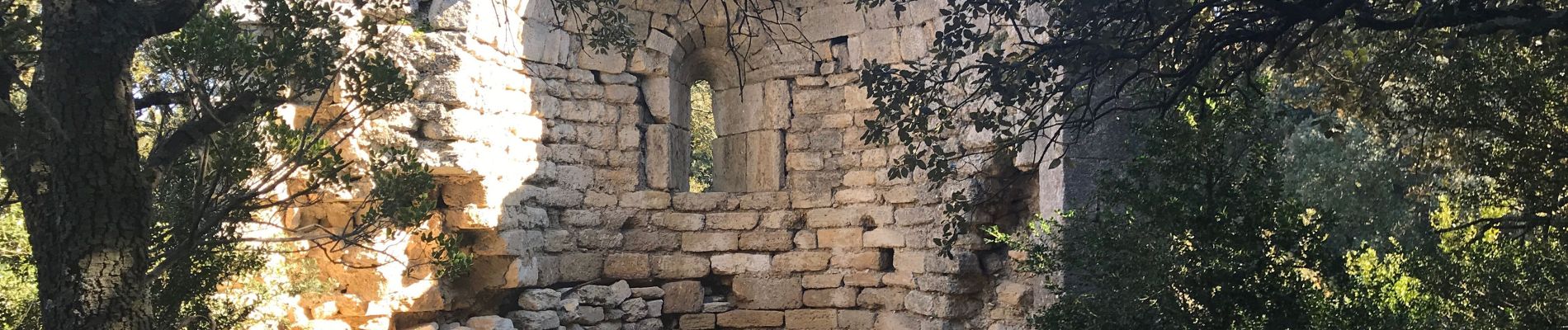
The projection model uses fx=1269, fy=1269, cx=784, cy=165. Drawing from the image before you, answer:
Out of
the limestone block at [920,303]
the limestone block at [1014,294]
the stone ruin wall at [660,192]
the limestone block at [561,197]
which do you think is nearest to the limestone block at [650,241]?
the stone ruin wall at [660,192]

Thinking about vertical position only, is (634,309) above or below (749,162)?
below

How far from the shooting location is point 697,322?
9305 millimetres

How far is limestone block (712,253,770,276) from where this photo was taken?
9359 mm

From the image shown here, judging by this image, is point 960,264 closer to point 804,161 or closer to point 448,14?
point 804,161

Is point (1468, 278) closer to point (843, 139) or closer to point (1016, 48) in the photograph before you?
point (1016, 48)

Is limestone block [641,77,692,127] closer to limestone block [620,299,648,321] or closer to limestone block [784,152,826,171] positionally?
limestone block [784,152,826,171]

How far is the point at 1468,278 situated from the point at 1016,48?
2.94 metres

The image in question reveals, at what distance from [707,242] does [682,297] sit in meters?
0.45

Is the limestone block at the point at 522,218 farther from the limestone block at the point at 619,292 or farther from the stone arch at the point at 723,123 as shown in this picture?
the stone arch at the point at 723,123

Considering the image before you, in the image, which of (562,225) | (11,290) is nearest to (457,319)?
(562,225)

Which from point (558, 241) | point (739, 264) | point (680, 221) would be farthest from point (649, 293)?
point (558, 241)

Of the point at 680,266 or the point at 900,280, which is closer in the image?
the point at 900,280

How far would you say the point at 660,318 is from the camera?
916 cm

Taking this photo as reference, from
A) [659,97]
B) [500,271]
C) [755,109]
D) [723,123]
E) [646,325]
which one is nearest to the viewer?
[500,271]
